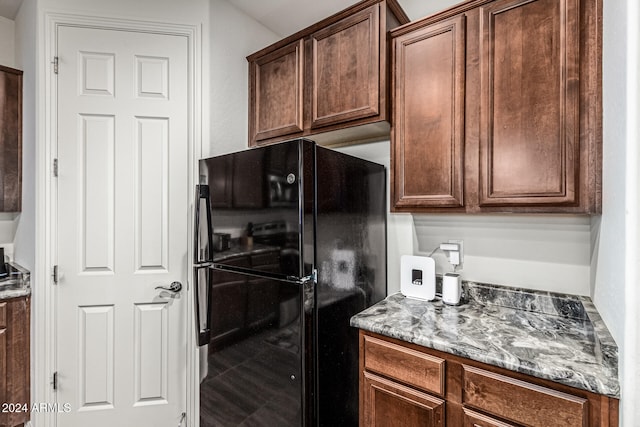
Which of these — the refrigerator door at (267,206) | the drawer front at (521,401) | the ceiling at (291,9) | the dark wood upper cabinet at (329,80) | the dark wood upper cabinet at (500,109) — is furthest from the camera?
the ceiling at (291,9)

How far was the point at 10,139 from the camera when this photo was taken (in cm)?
203

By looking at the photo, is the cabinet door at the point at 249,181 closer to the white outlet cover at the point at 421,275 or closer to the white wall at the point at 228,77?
the white wall at the point at 228,77

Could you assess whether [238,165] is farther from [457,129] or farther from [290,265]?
[457,129]

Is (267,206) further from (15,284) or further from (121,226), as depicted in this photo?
(15,284)

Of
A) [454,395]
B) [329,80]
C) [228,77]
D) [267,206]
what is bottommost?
[454,395]

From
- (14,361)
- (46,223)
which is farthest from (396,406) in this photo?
(14,361)

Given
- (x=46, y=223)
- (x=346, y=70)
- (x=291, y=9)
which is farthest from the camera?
(x=291, y=9)

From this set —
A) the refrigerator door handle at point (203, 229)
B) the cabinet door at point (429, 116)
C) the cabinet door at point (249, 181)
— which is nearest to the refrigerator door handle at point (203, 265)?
the refrigerator door handle at point (203, 229)

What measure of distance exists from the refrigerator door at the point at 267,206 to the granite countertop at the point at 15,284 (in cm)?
125

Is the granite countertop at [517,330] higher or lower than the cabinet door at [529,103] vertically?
lower

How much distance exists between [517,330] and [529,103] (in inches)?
35.3

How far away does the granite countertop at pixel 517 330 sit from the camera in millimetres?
922

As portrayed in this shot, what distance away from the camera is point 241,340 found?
58.1 inches

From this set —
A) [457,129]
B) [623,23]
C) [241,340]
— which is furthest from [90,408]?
[623,23]
